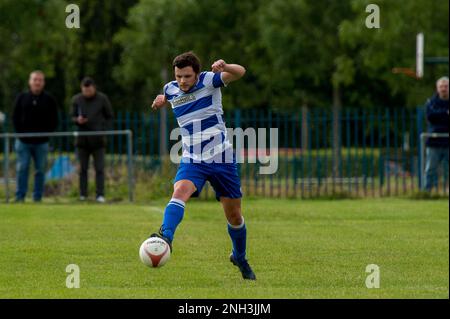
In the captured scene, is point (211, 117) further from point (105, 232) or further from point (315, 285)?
point (105, 232)

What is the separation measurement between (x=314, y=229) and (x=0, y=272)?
224 inches

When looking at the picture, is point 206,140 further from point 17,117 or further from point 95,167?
point 17,117

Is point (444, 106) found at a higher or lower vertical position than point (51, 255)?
higher

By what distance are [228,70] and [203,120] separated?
1.80 feet

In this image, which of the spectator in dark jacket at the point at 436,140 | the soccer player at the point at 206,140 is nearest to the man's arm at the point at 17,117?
the spectator in dark jacket at the point at 436,140

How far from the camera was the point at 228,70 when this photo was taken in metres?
10.4

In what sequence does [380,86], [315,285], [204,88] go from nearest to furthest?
[315,285] < [204,88] < [380,86]

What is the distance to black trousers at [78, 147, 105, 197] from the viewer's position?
20.7 meters

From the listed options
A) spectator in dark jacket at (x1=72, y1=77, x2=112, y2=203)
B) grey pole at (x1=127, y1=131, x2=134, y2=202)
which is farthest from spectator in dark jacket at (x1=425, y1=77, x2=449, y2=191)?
spectator in dark jacket at (x1=72, y1=77, x2=112, y2=203)

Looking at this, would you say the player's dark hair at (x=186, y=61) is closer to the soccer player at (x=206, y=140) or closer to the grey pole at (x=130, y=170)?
the soccer player at (x=206, y=140)

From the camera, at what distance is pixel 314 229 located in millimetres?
15414

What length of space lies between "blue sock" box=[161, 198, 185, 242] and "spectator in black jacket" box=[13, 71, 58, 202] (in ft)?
35.6
